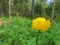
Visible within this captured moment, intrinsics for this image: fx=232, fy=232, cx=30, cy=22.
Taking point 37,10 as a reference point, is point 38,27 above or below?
above

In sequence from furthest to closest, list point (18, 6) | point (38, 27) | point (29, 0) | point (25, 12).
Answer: point (29, 0), point (18, 6), point (25, 12), point (38, 27)

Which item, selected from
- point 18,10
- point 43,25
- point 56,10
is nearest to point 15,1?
point 18,10

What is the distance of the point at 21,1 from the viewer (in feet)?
64.1

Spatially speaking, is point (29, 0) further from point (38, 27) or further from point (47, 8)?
point (38, 27)

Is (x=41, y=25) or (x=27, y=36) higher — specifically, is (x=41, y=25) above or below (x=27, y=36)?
above

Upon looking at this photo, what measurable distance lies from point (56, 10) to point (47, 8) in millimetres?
1051

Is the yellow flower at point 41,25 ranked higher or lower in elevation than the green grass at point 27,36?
higher

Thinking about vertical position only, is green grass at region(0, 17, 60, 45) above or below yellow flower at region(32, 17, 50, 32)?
below

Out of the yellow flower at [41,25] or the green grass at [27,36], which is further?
the green grass at [27,36]

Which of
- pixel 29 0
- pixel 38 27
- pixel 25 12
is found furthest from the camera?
pixel 29 0

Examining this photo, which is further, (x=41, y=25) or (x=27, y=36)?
(x=27, y=36)

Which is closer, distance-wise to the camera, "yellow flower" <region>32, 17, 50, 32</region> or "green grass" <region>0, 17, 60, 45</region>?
"yellow flower" <region>32, 17, 50, 32</region>

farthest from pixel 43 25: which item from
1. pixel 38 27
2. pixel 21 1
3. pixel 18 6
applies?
pixel 21 1

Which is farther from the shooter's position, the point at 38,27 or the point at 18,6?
the point at 18,6
